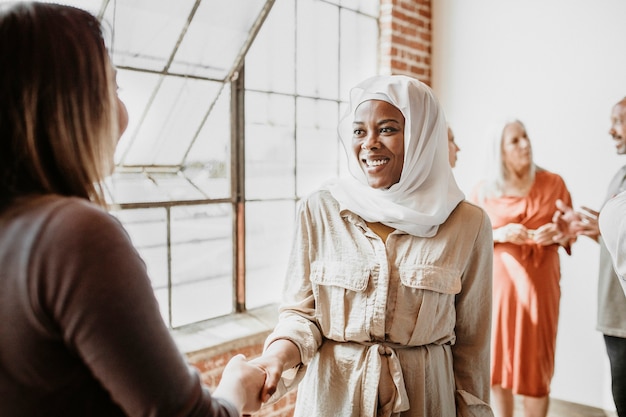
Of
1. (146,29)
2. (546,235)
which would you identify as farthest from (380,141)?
(546,235)

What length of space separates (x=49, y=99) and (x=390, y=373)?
40.9 inches

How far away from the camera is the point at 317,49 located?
3426mm

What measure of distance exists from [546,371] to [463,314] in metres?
1.84

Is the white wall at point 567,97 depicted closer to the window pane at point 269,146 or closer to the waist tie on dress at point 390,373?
the window pane at point 269,146

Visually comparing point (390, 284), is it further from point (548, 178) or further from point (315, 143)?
point (315, 143)

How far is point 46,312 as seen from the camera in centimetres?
64

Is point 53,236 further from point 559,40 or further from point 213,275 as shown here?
point 559,40

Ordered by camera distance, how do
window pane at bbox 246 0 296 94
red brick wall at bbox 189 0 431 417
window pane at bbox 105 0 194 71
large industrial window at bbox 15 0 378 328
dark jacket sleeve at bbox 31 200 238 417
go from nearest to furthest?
dark jacket sleeve at bbox 31 200 238 417, window pane at bbox 105 0 194 71, large industrial window at bbox 15 0 378 328, window pane at bbox 246 0 296 94, red brick wall at bbox 189 0 431 417

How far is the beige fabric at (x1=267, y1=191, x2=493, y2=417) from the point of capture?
138 centimetres

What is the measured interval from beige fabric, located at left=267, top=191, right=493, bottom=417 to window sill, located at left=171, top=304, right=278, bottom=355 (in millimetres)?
1235

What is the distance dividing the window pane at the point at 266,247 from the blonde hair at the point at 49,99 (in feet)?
7.82

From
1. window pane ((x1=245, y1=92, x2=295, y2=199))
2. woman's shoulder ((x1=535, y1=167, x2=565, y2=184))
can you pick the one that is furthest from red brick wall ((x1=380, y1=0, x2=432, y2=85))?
woman's shoulder ((x1=535, y1=167, x2=565, y2=184))

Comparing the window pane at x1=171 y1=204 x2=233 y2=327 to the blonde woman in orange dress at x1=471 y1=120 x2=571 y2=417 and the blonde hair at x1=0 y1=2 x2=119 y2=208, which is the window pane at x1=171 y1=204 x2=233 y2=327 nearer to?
the blonde woman in orange dress at x1=471 y1=120 x2=571 y2=417

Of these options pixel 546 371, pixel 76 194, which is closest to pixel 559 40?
A: pixel 546 371
